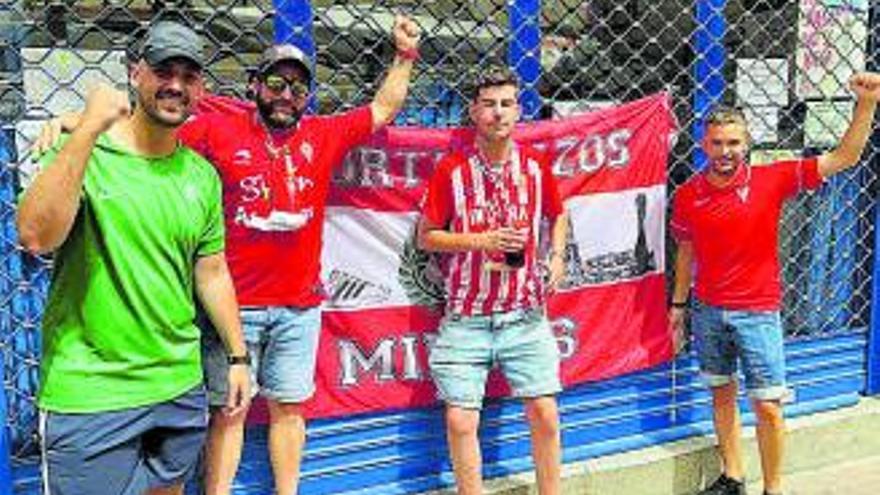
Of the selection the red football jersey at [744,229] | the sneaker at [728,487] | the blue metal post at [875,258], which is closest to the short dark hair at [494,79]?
the red football jersey at [744,229]

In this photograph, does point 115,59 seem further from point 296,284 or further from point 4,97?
point 296,284

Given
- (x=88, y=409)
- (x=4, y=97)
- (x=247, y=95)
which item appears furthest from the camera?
(x=247, y=95)

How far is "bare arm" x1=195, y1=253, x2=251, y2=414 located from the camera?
9.44 feet

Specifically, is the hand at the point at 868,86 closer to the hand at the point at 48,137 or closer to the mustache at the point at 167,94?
the mustache at the point at 167,94

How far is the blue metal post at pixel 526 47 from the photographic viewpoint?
13.1ft

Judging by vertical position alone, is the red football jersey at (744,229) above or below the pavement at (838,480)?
above

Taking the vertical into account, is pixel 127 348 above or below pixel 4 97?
below

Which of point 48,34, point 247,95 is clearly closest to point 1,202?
point 48,34

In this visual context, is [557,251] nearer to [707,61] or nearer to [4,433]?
[707,61]

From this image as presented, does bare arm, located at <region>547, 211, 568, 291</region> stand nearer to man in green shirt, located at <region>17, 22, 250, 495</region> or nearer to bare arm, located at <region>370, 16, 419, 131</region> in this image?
bare arm, located at <region>370, 16, 419, 131</region>

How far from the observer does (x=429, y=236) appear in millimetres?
3580

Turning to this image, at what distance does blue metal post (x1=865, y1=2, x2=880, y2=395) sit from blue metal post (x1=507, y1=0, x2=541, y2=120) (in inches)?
71.4

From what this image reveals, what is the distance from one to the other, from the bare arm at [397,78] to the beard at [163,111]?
0.93 m

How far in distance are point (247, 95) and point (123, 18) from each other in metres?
0.47
